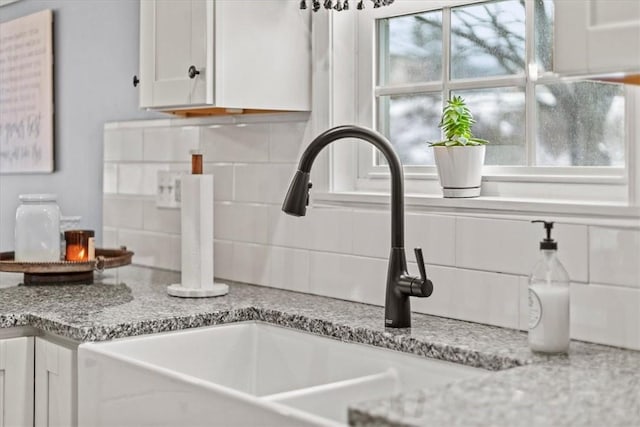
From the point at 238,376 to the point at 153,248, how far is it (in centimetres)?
97

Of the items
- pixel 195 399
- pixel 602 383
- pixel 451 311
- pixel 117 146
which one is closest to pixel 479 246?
pixel 451 311

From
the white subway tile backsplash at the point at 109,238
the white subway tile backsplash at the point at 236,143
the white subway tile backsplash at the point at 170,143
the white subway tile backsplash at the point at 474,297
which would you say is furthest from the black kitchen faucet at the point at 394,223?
the white subway tile backsplash at the point at 109,238

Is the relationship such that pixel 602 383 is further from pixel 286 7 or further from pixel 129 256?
pixel 129 256

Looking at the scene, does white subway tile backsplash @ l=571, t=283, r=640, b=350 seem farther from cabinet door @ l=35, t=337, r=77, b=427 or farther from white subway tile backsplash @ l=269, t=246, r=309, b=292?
cabinet door @ l=35, t=337, r=77, b=427

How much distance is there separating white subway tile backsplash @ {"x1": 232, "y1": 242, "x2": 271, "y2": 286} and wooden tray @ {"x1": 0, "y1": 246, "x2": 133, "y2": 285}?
33 cm

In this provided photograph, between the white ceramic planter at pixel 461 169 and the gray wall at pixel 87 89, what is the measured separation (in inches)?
52.1

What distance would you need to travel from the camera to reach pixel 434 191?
2.11 meters

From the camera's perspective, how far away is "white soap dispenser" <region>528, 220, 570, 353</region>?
1.53 meters

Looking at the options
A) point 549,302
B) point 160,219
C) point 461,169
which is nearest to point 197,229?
point 160,219

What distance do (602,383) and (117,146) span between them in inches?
83.7

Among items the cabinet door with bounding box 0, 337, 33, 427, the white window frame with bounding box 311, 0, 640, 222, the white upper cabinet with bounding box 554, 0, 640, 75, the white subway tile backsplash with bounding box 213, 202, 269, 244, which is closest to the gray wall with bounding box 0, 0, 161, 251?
the white subway tile backsplash with bounding box 213, 202, 269, 244

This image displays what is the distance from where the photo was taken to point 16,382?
1978mm

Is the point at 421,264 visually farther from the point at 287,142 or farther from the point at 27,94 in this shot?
the point at 27,94

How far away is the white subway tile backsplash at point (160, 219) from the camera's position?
2801 mm
